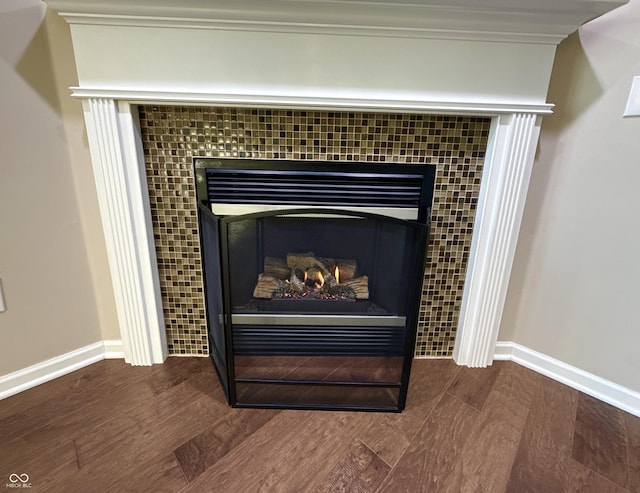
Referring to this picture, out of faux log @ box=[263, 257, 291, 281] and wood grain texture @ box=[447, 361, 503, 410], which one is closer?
wood grain texture @ box=[447, 361, 503, 410]

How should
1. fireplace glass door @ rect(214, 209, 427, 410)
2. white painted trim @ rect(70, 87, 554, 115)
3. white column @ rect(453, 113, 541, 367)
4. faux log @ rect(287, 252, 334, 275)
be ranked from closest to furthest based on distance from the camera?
white painted trim @ rect(70, 87, 554, 115), white column @ rect(453, 113, 541, 367), fireplace glass door @ rect(214, 209, 427, 410), faux log @ rect(287, 252, 334, 275)

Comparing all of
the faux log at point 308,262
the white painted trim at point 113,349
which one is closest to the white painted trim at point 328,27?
the faux log at point 308,262

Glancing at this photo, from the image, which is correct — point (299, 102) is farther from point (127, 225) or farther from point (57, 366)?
point (57, 366)

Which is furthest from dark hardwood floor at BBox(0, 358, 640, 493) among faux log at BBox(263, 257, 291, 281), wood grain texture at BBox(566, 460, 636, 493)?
faux log at BBox(263, 257, 291, 281)

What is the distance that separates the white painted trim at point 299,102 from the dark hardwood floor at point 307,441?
1.14 meters

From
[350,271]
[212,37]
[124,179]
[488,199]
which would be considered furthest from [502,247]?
[124,179]

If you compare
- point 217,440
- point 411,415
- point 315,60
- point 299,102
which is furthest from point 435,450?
point 315,60

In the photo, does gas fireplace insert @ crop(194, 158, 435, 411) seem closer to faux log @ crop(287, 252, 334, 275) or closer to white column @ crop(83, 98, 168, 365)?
faux log @ crop(287, 252, 334, 275)

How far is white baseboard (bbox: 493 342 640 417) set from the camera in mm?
1360

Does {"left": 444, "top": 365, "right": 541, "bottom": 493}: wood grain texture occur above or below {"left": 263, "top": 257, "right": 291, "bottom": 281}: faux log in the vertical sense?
below

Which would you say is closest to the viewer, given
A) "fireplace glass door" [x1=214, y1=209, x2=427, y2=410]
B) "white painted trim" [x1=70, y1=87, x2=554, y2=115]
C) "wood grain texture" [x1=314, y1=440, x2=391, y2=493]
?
"wood grain texture" [x1=314, y1=440, x2=391, y2=493]

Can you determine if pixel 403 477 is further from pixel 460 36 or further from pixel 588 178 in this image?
pixel 460 36

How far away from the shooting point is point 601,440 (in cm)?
122

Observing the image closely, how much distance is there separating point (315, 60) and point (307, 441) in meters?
1.34
